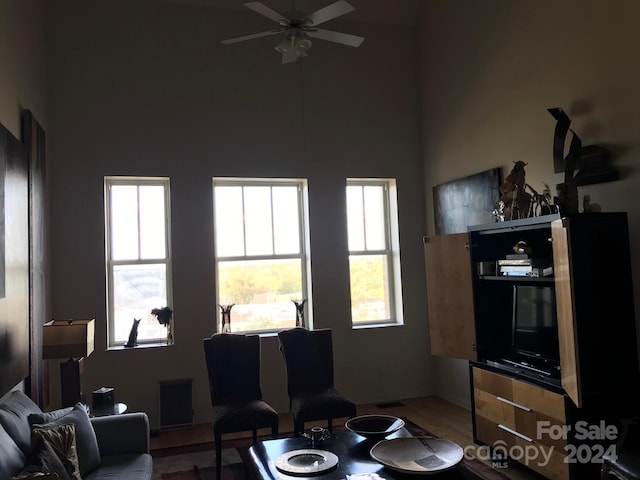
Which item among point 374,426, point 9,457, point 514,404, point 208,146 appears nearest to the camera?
point 9,457

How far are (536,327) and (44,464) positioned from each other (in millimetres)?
3181

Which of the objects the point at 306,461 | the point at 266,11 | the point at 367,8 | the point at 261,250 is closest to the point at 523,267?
the point at 306,461

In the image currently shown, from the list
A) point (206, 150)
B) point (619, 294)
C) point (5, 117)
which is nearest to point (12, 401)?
point (5, 117)

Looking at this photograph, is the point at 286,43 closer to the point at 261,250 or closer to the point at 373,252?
the point at 261,250

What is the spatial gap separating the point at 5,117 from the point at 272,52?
2.91 m

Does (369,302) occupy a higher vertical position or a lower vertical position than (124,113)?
lower

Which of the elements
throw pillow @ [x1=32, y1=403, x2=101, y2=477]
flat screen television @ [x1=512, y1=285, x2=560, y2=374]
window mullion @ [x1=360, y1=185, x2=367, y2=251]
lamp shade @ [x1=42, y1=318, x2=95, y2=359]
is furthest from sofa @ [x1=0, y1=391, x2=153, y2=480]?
window mullion @ [x1=360, y1=185, x2=367, y2=251]

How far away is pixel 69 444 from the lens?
2656 millimetres

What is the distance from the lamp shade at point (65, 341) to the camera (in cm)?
365

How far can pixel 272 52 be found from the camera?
550cm

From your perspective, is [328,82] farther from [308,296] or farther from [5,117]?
[5,117]

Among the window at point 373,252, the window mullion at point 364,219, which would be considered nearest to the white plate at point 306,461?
the window at point 373,252

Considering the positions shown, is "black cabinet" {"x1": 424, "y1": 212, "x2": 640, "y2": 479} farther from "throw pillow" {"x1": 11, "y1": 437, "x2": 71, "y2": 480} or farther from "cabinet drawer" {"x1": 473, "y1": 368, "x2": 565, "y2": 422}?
"throw pillow" {"x1": 11, "y1": 437, "x2": 71, "y2": 480}

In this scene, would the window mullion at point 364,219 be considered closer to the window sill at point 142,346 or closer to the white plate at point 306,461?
the window sill at point 142,346
